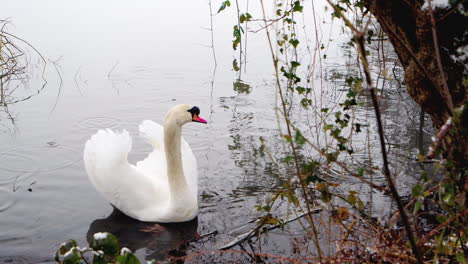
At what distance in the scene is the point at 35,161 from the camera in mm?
6480

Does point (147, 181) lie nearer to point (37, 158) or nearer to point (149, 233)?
point (149, 233)

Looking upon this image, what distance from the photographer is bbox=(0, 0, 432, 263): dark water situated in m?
5.04

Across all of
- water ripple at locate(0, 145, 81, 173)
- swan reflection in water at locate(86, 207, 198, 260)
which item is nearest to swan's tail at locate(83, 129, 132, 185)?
swan reflection in water at locate(86, 207, 198, 260)

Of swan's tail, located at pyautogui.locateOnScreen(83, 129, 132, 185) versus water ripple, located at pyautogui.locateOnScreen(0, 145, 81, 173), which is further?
water ripple, located at pyautogui.locateOnScreen(0, 145, 81, 173)

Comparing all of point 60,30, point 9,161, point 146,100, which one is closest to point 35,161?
point 9,161

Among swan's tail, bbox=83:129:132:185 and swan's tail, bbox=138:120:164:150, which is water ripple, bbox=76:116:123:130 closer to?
swan's tail, bbox=138:120:164:150

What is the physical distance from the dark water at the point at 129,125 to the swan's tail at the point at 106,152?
47 centimetres

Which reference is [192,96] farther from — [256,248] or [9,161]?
[256,248]

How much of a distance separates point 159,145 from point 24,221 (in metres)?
1.67

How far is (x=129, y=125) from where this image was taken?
7773mm

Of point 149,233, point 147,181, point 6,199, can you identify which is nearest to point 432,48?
point 149,233

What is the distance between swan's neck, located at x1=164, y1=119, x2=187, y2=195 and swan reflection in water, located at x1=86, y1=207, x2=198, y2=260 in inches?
15.5

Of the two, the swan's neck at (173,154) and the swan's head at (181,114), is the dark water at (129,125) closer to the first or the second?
the swan's neck at (173,154)

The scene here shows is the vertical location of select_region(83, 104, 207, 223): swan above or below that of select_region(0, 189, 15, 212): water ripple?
above
